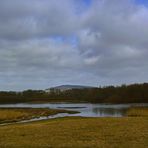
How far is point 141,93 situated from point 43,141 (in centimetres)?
11909

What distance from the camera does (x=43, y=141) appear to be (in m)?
19.0

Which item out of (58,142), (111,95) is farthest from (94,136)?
(111,95)

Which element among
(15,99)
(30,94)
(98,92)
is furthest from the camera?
(30,94)

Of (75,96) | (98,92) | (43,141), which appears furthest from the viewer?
(75,96)

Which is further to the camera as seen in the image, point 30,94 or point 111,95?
point 30,94

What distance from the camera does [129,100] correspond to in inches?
5153

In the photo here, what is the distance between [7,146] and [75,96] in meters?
167

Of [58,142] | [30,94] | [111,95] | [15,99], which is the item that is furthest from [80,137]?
[30,94]

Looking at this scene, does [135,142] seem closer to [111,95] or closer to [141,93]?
[141,93]

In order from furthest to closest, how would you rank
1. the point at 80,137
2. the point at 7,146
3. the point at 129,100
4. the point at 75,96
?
the point at 75,96
the point at 129,100
the point at 80,137
the point at 7,146

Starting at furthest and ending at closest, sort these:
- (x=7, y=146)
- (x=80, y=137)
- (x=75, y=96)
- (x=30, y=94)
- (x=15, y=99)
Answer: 1. (x=30, y=94)
2. (x=75, y=96)
3. (x=15, y=99)
4. (x=80, y=137)
5. (x=7, y=146)

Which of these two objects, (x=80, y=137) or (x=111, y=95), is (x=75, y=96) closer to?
(x=111, y=95)

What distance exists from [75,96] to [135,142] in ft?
546

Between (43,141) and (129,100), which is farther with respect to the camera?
(129,100)
